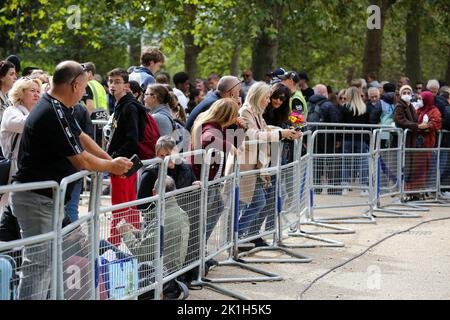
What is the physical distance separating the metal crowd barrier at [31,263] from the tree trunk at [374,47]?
21.4 metres

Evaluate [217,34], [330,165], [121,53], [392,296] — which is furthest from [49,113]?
[121,53]

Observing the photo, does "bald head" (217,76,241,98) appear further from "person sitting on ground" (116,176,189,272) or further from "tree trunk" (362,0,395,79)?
"tree trunk" (362,0,395,79)

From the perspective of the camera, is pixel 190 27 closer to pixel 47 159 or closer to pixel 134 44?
pixel 134 44

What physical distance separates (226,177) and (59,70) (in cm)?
311

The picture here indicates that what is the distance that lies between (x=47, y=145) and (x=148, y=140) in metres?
3.08

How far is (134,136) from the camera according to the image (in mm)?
9125

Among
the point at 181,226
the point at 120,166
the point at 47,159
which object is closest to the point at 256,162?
the point at 181,226

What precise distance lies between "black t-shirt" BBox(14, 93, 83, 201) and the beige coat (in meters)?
3.64

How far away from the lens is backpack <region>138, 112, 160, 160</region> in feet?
30.6

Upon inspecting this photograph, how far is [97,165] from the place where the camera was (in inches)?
247

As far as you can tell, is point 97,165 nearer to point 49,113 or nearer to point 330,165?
point 49,113

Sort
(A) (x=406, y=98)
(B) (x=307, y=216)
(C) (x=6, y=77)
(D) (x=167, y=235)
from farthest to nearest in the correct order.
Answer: (A) (x=406, y=98) → (B) (x=307, y=216) → (C) (x=6, y=77) → (D) (x=167, y=235)

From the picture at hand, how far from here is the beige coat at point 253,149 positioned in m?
10.0

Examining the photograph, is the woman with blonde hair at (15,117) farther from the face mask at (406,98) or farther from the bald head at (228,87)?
the face mask at (406,98)
